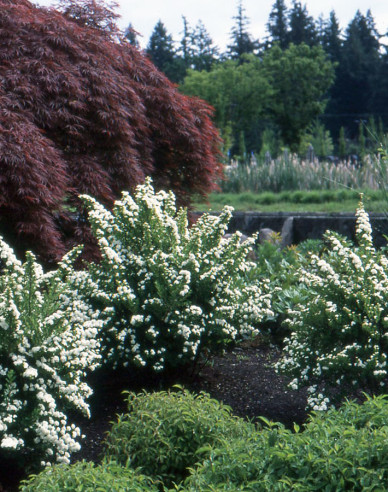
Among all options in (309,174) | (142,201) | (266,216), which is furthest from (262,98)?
(142,201)

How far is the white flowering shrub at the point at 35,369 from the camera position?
3.30 m

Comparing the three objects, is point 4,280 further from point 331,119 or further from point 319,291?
point 331,119

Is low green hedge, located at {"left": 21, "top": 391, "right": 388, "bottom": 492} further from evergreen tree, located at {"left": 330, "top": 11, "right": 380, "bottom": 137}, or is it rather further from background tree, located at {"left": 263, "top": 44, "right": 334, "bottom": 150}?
evergreen tree, located at {"left": 330, "top": 11, "right": 380, "bottom": 137}

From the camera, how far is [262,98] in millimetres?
34000

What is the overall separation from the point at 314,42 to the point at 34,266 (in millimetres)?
56008

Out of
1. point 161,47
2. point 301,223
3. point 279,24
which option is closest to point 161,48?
point 161,47

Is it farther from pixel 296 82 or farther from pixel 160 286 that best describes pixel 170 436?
pixel 296 82

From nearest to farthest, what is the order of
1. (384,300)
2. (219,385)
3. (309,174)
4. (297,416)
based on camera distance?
1. (384,300)
2. (297,416)
3. (219,385)
4. (309,174)

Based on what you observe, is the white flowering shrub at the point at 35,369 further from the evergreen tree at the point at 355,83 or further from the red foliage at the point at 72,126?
the evergreen tree at the point at 355,83

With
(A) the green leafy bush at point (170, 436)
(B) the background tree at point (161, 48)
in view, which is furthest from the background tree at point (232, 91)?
(A) the green leafy bush at point (170, 436)

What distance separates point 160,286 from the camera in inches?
170

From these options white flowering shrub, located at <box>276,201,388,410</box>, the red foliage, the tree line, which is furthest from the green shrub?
the tree line

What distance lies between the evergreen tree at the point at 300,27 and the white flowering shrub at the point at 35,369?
54.4 metres

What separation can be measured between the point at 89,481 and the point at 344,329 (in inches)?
83.3
